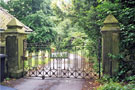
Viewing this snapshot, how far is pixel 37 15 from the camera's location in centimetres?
1359

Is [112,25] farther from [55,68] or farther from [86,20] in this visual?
[55,68]

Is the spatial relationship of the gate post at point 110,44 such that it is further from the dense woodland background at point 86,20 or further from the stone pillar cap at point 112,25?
the dense woodland background at point 86,20

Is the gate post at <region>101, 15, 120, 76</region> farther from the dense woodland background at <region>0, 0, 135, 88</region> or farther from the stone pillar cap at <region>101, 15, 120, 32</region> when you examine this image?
the dense woodland background at <region>0, 0, 135, 88</region>

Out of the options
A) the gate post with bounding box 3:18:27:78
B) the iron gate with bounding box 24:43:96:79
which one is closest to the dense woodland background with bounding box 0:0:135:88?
the iron gate with bounding box 24:43:96:79

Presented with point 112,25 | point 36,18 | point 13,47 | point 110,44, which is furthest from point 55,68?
point 36,18

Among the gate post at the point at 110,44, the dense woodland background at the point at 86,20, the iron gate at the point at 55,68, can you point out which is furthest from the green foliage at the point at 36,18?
the gate post at the point at 110,44

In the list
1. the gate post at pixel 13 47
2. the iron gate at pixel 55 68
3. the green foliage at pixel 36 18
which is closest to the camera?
the gate post at pixel 13 47

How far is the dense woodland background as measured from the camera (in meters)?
5.13

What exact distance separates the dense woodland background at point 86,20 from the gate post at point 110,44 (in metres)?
0.23

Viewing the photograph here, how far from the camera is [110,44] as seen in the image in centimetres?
520

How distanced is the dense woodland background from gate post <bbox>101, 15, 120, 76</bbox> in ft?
0.77

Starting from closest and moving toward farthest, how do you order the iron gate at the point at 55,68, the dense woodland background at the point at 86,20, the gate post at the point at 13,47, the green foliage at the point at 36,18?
1. the dense woodland background at the point at 86,20
2. the gate post at the point at 13,47
3. the iron gate at the point at 55,68
4. the green foliage at the point at 36,18

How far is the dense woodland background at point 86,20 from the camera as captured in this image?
5.13 meters

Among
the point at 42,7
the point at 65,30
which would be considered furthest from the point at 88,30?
the point at 65,30
